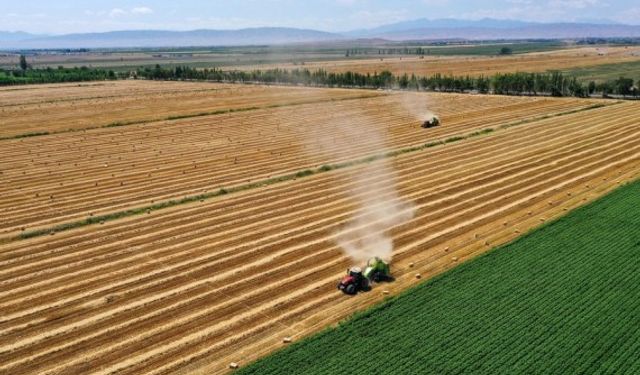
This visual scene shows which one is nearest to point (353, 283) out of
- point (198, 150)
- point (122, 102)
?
point (198, 150)

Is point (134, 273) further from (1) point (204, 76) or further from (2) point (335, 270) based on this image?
(1) point (204, 76)

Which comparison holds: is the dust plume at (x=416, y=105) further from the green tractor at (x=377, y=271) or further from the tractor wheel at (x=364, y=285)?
the tractor wheel at (x=364, y=285)

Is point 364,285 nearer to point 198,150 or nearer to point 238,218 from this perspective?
point 238,218

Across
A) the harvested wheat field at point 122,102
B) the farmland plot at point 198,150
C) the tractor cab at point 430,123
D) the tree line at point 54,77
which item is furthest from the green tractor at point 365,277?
the tree line at point 54,77

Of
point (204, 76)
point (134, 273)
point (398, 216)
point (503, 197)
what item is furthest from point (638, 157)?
point (204, 76)

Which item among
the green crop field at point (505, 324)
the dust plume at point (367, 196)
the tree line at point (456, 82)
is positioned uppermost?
the tree line at point (456, 82)

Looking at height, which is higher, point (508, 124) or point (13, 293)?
point (508, 124)
